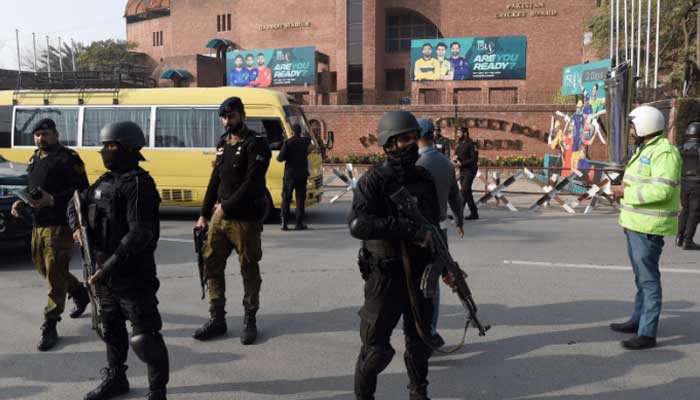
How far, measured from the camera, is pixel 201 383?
3.85 m

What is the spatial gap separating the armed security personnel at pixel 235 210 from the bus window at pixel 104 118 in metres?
6.94

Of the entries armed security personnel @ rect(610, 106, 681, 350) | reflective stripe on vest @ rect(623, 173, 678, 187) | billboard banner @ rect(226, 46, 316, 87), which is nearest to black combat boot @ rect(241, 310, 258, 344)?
armed security personnel @ rect(610, 106, 681, 350)

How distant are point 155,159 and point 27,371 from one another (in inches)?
284

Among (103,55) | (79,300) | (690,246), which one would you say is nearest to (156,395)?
(79,300)

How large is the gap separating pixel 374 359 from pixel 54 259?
2.89 m

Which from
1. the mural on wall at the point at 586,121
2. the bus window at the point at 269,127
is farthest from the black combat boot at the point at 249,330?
the mural on wall at the point at 586,121

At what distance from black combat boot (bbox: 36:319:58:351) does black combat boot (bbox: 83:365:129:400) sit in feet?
3.81

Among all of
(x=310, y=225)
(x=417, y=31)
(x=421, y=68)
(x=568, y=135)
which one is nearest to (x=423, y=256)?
(x=310, y=225)

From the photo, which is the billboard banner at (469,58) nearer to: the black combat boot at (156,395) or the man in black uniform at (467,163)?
the man in black uniform at (467,163)

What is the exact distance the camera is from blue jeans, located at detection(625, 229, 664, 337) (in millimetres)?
4242

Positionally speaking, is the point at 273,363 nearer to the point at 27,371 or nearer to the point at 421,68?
the point at 27,371

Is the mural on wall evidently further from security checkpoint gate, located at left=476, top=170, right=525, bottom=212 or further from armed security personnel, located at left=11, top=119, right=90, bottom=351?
armed security personnel, located at left=11, top=119, right=90, bottom=351

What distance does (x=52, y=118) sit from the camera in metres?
11.2

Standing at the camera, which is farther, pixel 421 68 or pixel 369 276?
pixel 421 68
